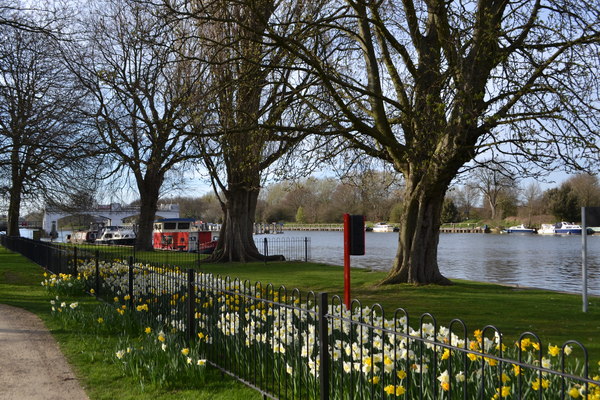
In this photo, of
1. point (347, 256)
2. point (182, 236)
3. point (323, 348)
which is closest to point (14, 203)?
point (347, 256)

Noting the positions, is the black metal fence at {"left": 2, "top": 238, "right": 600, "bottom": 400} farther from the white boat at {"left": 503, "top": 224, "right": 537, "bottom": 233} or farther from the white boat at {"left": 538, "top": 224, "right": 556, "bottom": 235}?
the white boat at {"left": 503, "top": 224, "right": 537, "bottom": 233}

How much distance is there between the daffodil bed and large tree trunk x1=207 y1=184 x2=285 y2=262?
16.0 meters

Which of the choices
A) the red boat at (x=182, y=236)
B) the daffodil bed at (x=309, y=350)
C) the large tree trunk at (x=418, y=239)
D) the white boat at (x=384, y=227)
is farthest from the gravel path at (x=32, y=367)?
the white boat at (x=384, y=227)

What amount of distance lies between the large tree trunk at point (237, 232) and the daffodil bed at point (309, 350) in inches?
628

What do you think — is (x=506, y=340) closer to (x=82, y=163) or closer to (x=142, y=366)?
(x=142, y=366)

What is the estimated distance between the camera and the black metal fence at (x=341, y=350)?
384cm

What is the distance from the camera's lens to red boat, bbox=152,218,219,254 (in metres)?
43.5

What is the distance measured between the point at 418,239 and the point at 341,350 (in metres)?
10.6

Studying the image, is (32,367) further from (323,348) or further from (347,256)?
(347,256)

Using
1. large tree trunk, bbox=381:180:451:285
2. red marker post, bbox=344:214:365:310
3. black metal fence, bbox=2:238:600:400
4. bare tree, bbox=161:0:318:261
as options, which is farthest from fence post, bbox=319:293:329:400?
large tree trunk, bbox=381:180:451:285

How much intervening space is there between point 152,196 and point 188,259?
943 cm

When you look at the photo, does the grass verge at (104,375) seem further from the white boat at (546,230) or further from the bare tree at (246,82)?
the white boat at (546,230)

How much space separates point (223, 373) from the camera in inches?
260

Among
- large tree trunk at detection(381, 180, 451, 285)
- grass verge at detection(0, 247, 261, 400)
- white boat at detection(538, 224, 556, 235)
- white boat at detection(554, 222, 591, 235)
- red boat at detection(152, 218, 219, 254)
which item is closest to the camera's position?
grass verge at detection(0, 247, 261, 400)
